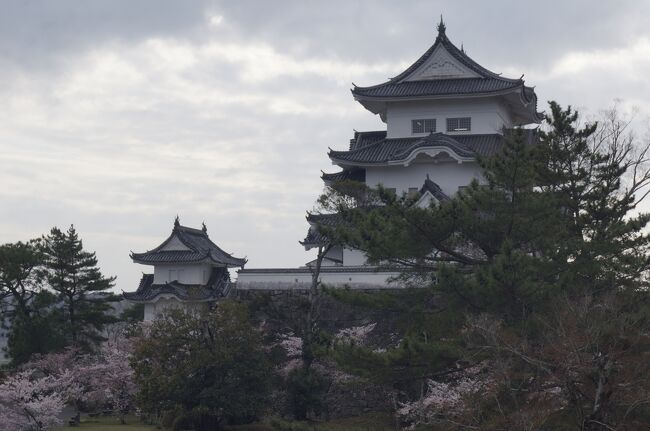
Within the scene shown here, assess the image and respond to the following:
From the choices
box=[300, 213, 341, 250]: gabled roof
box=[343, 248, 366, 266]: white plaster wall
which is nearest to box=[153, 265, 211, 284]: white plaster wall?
box=[300, 213, 341, 250]: gabled roof

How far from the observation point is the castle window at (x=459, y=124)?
1384 inches

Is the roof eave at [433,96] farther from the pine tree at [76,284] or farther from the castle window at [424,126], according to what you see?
the pine tree at [76,284]

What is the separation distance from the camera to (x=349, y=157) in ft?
113

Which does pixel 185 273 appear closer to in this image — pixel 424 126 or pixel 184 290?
pixel 184 290

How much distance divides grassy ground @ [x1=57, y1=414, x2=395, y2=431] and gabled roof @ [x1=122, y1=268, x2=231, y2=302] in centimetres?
497

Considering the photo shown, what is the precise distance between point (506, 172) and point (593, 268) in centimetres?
292

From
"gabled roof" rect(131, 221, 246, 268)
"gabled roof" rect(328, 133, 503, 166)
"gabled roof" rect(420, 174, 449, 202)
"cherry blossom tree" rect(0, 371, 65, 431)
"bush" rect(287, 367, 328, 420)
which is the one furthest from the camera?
"gabled roof" rect(131, 221, 246, 268)

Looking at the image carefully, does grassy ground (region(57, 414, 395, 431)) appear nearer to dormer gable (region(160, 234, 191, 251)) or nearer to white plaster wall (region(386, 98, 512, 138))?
dormer gable (region(160, 234, 191, 251))

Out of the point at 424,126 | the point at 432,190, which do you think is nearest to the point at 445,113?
the point at 424,126

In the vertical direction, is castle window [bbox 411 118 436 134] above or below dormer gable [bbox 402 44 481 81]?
below

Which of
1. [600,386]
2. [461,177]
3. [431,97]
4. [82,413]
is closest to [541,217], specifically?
[600,386]

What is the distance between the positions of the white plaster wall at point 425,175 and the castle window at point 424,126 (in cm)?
228

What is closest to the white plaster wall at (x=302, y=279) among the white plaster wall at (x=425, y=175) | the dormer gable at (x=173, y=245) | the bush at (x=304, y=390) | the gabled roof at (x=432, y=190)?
the gabled roof at (x=432, y=190)

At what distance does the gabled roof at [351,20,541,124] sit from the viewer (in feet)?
114
